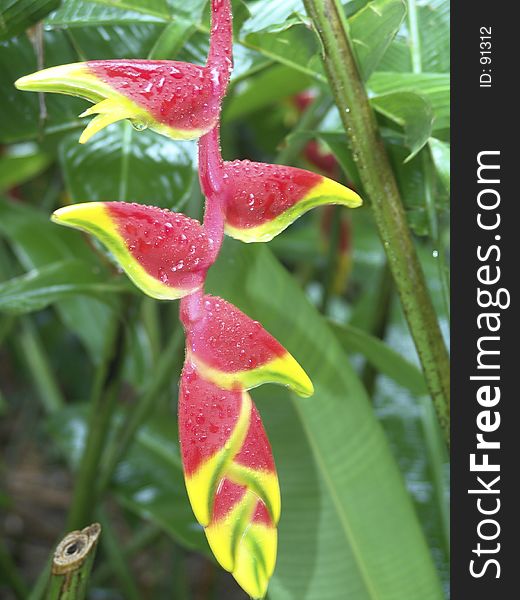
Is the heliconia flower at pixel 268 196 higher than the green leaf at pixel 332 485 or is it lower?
higher

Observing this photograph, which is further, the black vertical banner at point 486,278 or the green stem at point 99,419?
the green stem at point 99,419

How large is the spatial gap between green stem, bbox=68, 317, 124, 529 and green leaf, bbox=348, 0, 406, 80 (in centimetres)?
30

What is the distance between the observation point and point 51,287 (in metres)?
0.52

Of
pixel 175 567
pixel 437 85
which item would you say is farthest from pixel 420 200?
pixel 175 567

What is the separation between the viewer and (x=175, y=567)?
34.9 inches

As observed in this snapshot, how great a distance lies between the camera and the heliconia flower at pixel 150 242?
0.23 metres

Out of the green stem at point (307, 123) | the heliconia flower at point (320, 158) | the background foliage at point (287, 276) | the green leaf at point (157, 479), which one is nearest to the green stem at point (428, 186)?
the background foliage at point (287, 276)

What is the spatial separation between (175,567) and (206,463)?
2.28 ft

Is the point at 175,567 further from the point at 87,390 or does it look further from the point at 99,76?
the point at 99,76

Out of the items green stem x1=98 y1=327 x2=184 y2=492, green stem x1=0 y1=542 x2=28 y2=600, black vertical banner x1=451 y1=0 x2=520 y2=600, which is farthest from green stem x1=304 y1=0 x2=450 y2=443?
green stem x1=0 y1=542 x2=28 y2=600

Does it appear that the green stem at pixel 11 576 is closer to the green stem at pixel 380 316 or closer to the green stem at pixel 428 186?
the green stem at pixel 380 316

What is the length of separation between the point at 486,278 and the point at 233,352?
6.7 inches

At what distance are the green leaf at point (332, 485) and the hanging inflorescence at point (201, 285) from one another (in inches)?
6.6

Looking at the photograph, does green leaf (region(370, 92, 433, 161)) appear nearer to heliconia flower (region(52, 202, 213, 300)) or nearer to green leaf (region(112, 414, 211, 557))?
heliconia flower (region(52, 202, 213, 300))
